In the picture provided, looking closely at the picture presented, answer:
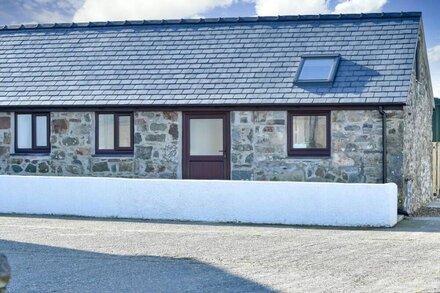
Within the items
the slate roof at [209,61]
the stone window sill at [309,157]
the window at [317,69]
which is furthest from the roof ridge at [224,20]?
the stone window sill at [309,157]

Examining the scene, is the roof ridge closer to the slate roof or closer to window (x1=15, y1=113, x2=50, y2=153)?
the slate roof

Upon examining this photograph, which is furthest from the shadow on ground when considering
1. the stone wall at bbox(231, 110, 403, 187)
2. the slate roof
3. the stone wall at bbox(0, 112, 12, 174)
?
the stone wall at bbox(0, 112, 12, 174)

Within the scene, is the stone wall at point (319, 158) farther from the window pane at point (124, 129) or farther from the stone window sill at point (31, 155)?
the stone window sill at point (31, 155)

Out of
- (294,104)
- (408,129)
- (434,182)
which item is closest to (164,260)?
(294,104)

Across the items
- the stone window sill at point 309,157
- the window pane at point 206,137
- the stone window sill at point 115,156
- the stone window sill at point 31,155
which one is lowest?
the stone window sill at point 309,157

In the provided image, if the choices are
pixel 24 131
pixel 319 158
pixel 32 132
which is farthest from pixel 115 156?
pixel 319 158

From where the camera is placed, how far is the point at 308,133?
19.5 metres

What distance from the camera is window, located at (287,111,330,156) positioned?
19253mm

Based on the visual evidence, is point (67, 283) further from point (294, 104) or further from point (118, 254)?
point (294, 104)

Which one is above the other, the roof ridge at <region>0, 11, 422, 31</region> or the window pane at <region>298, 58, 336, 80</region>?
the roof ridge at <region>0, 11, 422, 31</region>

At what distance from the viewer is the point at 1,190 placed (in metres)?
18.7

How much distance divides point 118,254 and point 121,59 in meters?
10.7

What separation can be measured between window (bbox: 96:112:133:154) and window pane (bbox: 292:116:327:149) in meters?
4.09

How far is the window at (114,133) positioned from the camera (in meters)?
20.6
